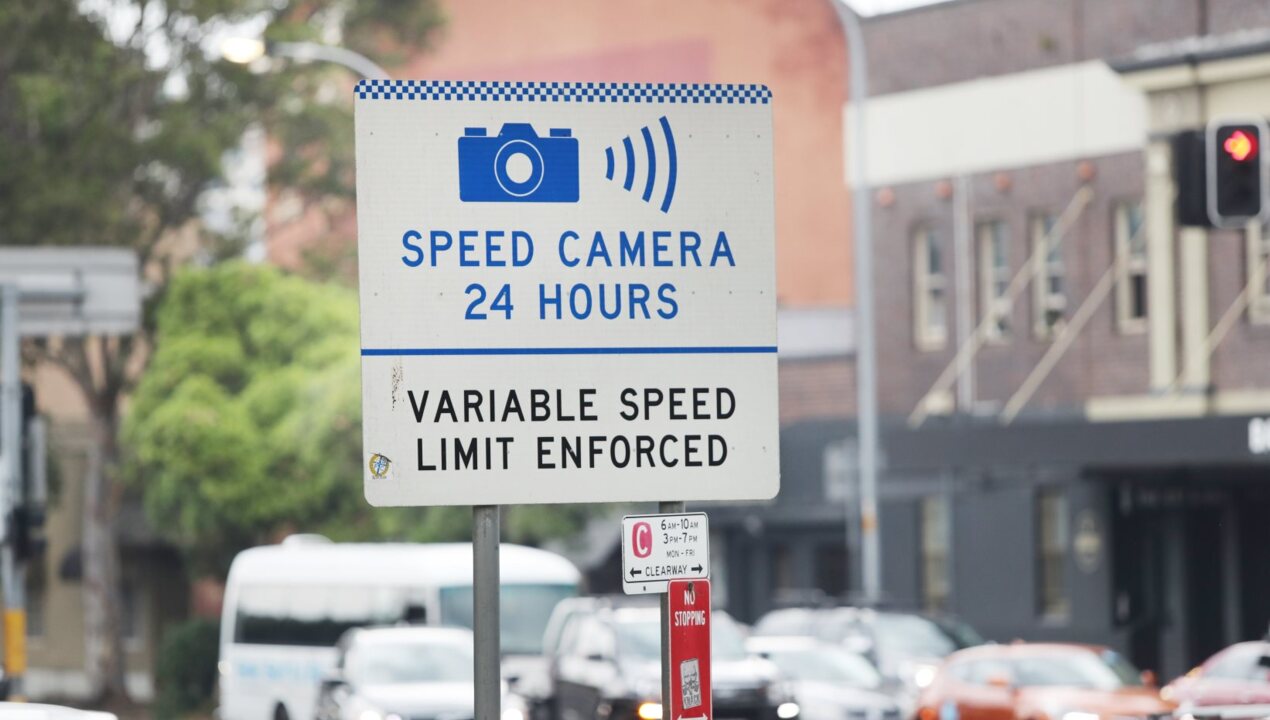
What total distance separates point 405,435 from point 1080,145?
2784 cm

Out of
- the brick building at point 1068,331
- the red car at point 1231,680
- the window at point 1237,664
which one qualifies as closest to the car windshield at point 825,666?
the red car at point 1231,680

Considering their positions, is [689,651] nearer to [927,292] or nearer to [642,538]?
[642,538]

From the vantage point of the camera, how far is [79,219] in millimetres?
38625

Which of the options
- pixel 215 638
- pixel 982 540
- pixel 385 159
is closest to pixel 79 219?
pixel 215 638

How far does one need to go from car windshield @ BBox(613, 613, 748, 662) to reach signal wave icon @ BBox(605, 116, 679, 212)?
1571 centimetres

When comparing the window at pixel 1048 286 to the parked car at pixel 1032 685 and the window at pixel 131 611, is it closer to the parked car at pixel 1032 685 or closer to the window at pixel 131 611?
the parked car at pixel 1032 685

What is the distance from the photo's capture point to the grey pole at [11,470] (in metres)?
22.3

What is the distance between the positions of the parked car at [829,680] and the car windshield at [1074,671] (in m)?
2.53

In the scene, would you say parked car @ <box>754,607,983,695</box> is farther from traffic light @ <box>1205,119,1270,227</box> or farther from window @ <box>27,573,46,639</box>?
window @ <box>27,573,46,639</box>

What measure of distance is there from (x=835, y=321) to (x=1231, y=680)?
2056cm

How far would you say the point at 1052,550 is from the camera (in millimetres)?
33656

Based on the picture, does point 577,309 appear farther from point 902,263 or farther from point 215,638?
point 215,638

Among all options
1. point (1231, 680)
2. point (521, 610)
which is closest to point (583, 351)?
point (1231, 680)

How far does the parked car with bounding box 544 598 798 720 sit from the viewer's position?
21.7 meters
